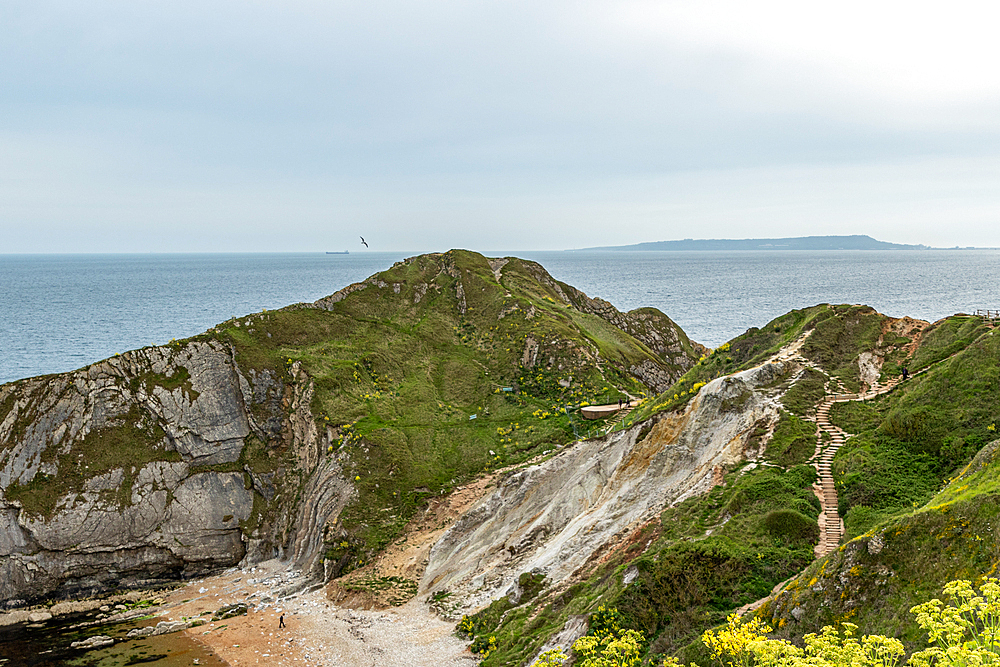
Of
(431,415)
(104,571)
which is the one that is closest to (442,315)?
(431,415)

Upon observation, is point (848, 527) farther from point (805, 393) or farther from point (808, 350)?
point (808, 350)

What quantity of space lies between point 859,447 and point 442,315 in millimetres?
56607

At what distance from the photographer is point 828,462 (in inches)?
1268

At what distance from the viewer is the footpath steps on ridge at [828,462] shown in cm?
2702

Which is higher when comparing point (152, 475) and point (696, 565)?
point (696, 565)

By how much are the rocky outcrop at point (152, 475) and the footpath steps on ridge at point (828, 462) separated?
3797 cm

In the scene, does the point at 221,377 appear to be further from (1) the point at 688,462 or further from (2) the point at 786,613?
(2) the point at 786,613

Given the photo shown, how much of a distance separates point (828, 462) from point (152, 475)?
54.9 m

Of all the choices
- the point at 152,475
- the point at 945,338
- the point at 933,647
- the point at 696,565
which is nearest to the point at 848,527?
the point at 696,565

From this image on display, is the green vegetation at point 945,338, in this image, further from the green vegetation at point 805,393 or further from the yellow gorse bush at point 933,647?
the yellow gorse bush at point 933,647

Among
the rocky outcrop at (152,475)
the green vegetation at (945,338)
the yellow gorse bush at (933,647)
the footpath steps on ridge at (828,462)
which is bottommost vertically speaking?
the rocky outcrop at (152,475)

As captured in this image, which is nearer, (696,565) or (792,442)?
(696,565)

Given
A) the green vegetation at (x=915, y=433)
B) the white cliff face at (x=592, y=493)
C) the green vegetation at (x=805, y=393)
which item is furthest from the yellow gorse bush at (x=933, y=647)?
the green vegetation at (x=805, y=393)

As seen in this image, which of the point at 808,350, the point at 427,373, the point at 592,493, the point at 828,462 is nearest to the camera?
the point at 828,462
